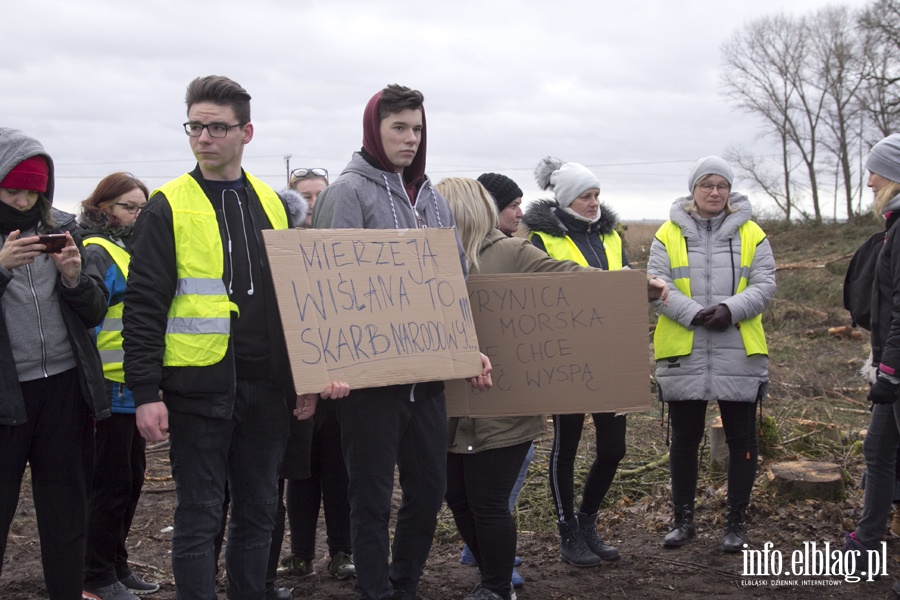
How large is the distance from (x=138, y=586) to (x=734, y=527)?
332cm

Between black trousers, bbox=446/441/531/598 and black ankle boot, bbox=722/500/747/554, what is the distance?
1.62m

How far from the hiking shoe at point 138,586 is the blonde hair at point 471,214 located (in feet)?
7.79

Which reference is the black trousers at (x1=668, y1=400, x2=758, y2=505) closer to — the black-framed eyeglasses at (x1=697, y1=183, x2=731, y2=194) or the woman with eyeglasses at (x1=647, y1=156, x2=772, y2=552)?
the woman with eyeglasses at (x1=647, y1=156, x2=772, y2=552)

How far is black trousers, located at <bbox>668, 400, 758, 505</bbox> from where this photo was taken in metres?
5.18

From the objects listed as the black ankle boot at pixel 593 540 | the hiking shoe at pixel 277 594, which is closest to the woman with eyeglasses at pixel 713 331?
the black ankle boot at pixel 593 540

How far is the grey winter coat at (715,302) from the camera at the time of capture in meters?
5.11

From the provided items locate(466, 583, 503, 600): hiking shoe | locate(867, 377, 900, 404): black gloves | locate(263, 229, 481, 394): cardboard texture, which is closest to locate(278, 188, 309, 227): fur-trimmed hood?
locate(263, 229, 481, 394): cardboard texture

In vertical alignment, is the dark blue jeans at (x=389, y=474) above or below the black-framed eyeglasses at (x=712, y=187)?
below

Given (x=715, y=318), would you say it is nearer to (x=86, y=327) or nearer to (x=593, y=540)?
(x=593, y=540)

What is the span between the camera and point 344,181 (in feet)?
12.1

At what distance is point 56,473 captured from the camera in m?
3.60

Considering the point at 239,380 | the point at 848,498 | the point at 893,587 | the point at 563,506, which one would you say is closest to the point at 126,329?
the point at 239,380

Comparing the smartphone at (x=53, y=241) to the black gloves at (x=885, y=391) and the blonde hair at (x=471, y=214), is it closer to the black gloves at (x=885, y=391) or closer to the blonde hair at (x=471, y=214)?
the blonde hair at (x=471, y=214)

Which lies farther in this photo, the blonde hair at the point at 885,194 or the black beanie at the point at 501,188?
the black beanie at the point at 501,188
